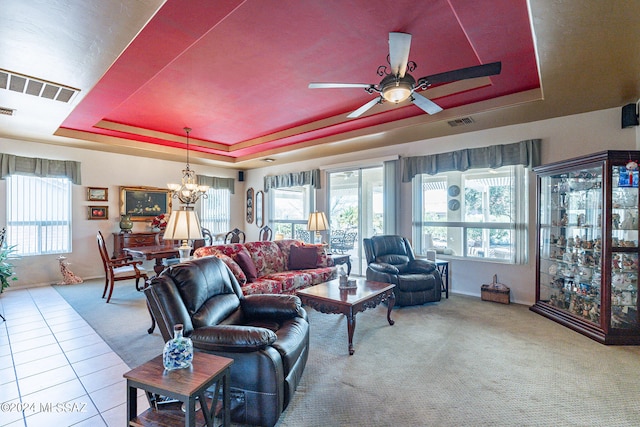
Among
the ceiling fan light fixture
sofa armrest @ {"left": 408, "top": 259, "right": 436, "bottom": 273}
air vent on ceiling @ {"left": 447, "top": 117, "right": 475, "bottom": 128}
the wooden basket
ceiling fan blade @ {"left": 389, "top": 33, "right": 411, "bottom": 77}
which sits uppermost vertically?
air vent on ceiling @ {"left": 447, "top": 117, "right": 475, "bottom": 128}

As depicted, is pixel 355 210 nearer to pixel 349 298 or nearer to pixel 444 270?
pixel 444 270

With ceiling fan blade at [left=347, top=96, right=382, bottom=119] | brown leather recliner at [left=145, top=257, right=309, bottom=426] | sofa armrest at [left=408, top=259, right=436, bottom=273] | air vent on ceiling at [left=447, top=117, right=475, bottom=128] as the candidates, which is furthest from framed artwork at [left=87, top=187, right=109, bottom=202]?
air vent on ceiling at [left=447, top=117, right=475, bottom=128]

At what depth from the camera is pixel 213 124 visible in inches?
212

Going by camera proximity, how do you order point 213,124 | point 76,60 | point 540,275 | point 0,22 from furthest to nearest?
point 213,124, point 540,275, point 76,60, point 0,22

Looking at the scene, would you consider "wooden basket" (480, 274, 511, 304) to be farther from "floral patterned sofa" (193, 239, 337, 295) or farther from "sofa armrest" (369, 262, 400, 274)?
"floral patterned sofa" (193, 239, 337, 295)

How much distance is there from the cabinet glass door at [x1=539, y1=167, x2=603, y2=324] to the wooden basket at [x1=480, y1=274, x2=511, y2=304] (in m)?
0.45

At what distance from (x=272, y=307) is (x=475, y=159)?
13.0ft

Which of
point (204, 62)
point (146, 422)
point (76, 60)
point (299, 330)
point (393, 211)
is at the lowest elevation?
point (146, 422)

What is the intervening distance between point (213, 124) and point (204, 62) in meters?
2.28

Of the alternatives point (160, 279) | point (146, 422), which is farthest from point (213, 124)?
point (146, 422)

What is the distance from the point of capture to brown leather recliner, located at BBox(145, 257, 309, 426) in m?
1.81

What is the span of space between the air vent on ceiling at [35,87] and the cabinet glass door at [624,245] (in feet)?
19.8

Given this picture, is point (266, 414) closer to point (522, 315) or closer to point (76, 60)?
point (76, 60)

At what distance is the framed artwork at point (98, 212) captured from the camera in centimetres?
615
